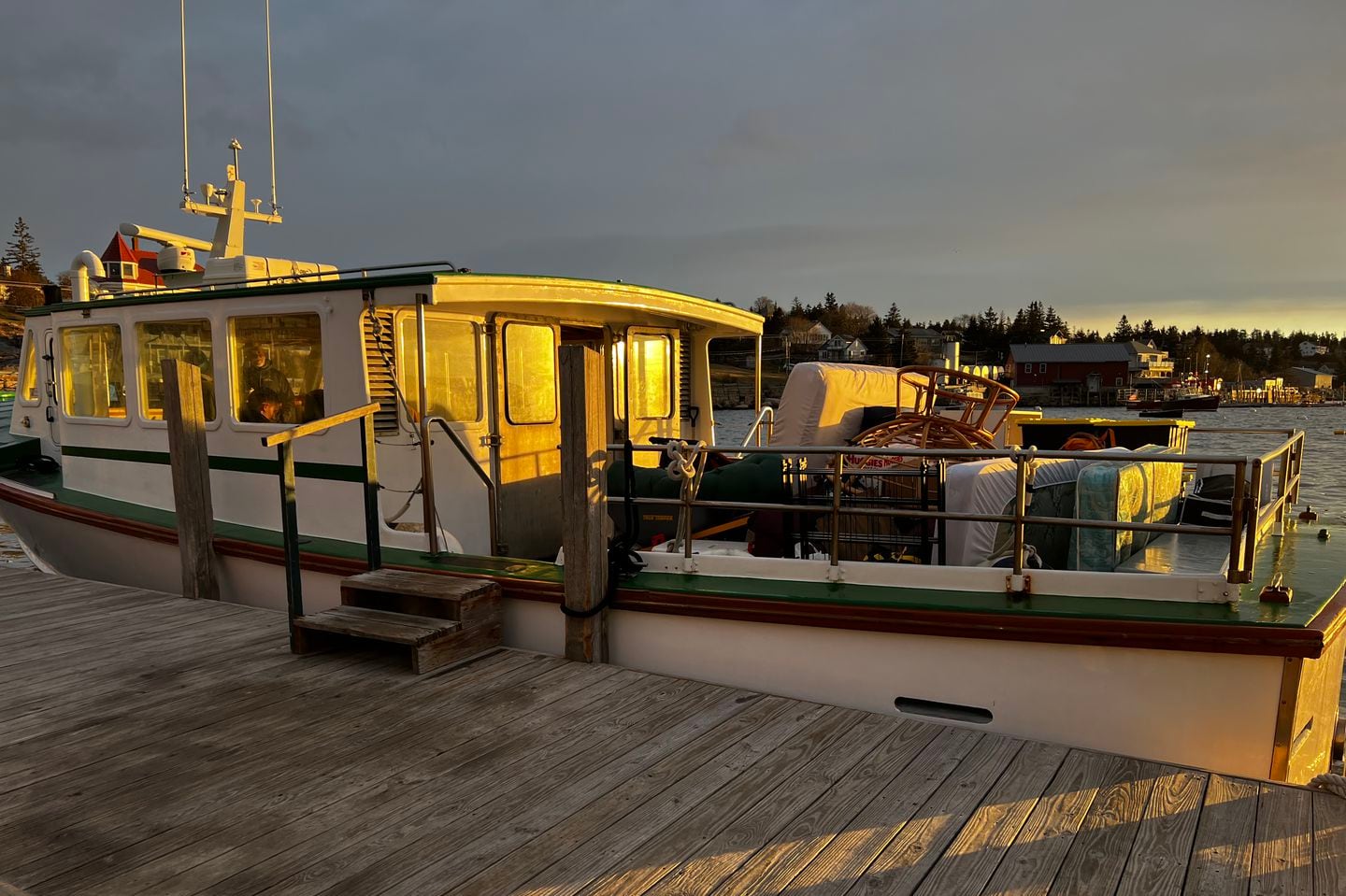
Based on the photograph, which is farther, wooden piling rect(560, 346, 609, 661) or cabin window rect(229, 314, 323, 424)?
cabin window rect(229, 314, 323, 424)

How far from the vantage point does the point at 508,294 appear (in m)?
5.68

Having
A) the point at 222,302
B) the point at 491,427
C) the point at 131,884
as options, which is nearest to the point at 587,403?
the point at 491,427

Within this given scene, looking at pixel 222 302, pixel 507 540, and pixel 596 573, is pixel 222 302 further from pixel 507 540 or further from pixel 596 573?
pixel 596 573

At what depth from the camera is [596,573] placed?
4559 millimetres

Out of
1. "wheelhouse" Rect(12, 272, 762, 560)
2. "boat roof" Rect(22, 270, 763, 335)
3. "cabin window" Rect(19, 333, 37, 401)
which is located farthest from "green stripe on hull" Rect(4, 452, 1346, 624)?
"cabin window" Rect(19, 333, 37, 401)

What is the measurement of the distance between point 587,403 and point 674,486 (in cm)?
154

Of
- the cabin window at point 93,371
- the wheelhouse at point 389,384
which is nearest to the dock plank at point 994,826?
the wheelhouse at point 389,384

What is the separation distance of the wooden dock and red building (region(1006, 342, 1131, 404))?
96100mm

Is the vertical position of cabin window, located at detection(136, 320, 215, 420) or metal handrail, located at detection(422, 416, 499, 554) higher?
cabin window, located at detection(136, 320, 215, 420)

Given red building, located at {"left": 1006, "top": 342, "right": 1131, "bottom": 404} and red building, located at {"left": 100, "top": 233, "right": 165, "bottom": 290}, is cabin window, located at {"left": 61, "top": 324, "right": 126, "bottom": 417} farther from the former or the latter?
red building, located at {"left": 1006, "top": 342, "right": 1131, "bottom": 404}

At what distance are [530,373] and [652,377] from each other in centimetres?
161

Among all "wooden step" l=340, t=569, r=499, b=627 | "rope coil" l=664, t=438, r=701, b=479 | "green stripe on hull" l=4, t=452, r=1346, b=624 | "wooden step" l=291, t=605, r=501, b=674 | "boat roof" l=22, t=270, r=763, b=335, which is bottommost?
"wooden step" l=291, t=605, r=501, b=674

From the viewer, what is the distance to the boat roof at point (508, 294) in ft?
17.5

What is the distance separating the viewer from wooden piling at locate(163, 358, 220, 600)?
603 centimetres
